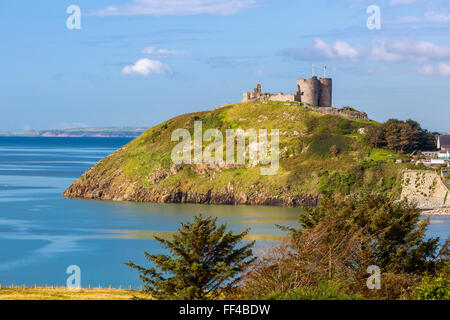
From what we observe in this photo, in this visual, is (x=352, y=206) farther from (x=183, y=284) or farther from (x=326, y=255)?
(x=183, y=284)

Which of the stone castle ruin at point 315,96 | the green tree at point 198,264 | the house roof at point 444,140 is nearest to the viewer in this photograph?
the green tree at point 198,264

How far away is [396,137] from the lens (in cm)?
9450

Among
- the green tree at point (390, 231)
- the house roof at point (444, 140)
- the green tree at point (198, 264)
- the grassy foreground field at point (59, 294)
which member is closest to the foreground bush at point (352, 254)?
the green tree at point (390, 231)

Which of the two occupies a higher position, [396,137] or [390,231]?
[396,137]

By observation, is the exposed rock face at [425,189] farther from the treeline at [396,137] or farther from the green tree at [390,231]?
the green tree at [390,231]

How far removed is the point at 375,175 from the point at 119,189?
105 ft

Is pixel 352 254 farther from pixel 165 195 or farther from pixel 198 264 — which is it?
pixel 165 195

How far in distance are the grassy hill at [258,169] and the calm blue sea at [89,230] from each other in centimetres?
414

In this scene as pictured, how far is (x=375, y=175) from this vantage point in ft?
287

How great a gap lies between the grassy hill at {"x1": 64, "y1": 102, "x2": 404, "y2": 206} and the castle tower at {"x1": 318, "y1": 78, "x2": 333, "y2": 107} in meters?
5.71

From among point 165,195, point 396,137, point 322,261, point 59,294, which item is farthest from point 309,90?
point 322,261

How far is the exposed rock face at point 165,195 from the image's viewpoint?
85812mm

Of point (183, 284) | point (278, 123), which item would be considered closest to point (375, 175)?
point (278, 123)

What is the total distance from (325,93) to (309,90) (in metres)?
2.97
